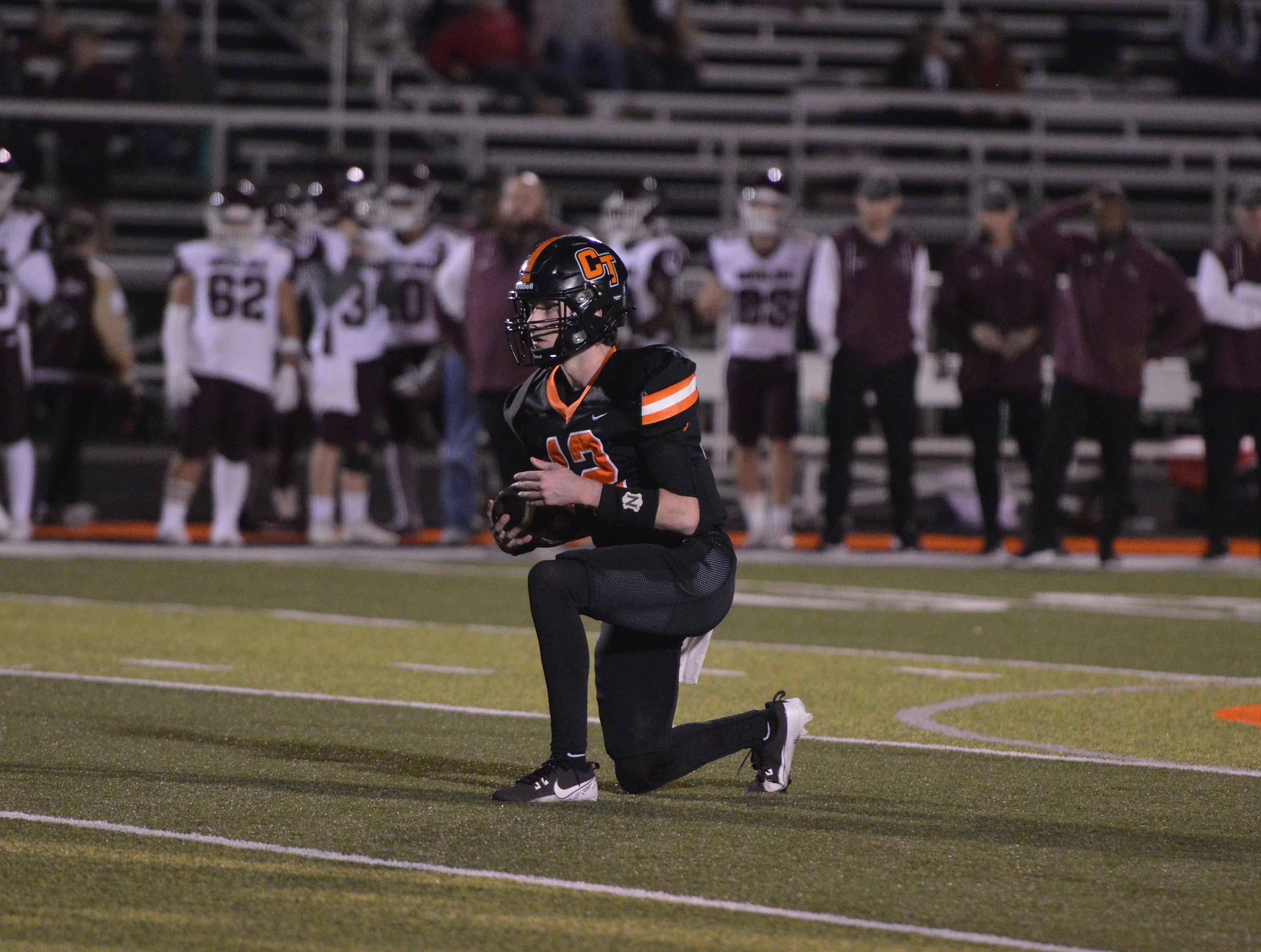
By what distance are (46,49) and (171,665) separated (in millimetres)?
11564

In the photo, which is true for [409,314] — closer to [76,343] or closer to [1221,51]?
[76,343]

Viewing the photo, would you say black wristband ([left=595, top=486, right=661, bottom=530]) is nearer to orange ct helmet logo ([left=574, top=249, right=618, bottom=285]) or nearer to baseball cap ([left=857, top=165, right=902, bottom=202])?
orange ct helmet logo ([left=574, top=249, right=618, bottom=285])

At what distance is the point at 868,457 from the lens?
16328 mm

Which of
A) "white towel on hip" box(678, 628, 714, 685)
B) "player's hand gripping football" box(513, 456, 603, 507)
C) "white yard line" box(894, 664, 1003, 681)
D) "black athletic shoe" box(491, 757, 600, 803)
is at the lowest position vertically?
"white yard line" box(894, 664, 1003, 681)

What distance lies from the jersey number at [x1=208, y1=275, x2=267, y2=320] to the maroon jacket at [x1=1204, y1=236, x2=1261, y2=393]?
5.27 meters

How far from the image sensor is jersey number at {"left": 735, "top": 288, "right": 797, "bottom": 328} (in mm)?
11719

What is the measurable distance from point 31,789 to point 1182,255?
47.8ft

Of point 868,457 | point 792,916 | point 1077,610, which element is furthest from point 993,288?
point 792,916

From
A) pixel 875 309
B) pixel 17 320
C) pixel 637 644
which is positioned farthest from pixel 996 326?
pixel 637 644

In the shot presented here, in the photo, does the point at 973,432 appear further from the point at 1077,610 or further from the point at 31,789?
the point at 31,789

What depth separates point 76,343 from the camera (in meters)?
12.5

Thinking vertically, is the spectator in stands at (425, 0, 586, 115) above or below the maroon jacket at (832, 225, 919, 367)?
above

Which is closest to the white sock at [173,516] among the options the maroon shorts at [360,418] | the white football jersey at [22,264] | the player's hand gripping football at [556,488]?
the maroon shorts at [360,418]

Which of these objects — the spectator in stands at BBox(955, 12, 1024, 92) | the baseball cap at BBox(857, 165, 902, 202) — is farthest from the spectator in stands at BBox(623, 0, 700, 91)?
the baseball cap at BBox(857, 165, 902, 202)
